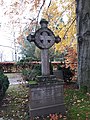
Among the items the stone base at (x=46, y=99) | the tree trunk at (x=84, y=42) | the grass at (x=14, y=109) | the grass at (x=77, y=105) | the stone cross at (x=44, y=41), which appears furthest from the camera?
the tree trunk at (x=84, y=42)

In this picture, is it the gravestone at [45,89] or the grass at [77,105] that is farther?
the gravestone at [45,89]

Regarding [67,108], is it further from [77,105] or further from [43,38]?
[43,38]

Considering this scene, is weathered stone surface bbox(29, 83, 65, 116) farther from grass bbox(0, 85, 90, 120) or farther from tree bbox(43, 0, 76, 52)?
tree bbox(43, 0, 76, 52)

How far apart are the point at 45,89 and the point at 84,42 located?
367cm

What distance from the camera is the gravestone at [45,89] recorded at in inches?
262

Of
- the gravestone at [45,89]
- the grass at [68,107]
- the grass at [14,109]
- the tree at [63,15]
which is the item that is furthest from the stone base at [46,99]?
the tree at [63,15]

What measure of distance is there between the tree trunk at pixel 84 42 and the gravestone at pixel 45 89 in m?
2.73

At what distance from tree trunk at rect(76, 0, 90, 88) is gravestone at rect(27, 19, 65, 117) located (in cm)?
273

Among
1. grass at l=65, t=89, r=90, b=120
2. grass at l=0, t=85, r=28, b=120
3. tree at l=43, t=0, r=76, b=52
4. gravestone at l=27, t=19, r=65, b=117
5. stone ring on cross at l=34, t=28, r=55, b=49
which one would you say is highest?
tree at l=43, t=0, r=76, b=52

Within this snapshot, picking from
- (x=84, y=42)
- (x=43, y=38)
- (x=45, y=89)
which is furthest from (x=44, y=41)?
(x=84, y=42)

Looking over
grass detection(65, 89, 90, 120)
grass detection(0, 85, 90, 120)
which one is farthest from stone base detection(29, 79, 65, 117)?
grass detection(65, 89, 90, 120)

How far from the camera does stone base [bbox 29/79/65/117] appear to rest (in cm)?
663

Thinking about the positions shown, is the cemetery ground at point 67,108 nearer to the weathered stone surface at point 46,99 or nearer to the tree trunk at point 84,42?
the weathered stone surface at point 46,99

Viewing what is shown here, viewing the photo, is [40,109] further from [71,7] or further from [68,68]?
[71,7]
